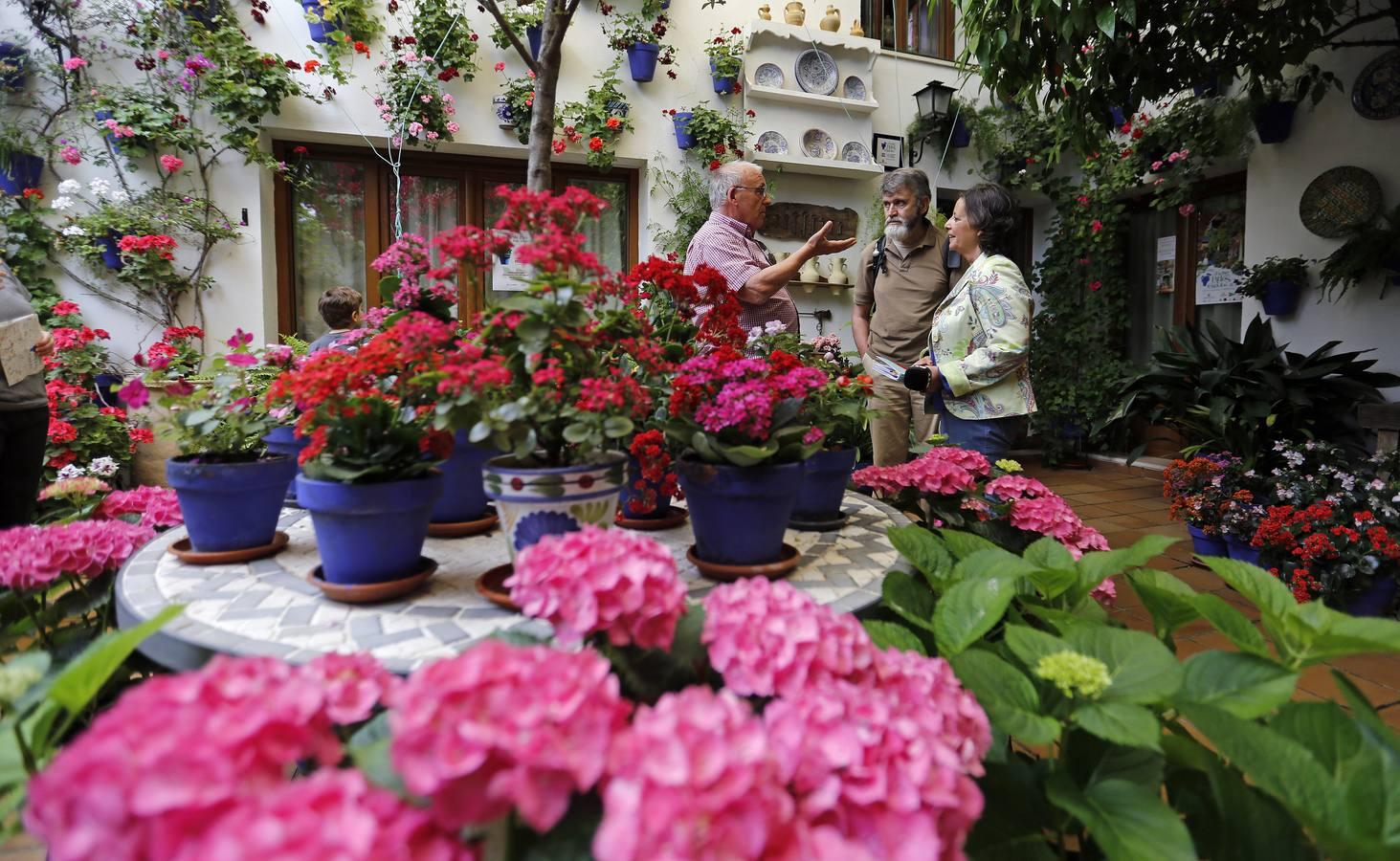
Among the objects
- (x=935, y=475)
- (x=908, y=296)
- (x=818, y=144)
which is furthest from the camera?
(x=818, y=144)

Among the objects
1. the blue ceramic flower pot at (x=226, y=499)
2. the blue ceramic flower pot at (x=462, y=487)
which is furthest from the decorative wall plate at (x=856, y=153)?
the blue ceramic flower pot at (x=226, y=499)

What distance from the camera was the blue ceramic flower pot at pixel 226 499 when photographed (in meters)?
0.95

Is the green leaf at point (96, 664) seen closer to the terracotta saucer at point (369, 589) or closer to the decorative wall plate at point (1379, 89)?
the terracotta saucer at point (369, 589)

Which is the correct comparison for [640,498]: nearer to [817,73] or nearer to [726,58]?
[726,58]

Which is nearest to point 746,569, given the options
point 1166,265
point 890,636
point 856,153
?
point 890,636

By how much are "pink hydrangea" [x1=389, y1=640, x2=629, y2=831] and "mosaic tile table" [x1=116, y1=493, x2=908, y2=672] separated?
247 millimetres

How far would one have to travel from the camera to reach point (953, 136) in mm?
5211

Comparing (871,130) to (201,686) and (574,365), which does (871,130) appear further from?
(201,686)

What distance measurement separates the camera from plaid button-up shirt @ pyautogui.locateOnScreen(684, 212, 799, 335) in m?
1.96

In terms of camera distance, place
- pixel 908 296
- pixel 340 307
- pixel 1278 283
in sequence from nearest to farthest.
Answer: pixel 908 296 < pixel 340 307 < pixel 1278 283

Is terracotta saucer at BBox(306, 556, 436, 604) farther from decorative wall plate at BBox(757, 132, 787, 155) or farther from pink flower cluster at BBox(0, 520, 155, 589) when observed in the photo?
decorative wall plate at BBox(757, 132, 787, 155)

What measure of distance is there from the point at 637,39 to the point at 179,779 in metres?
4.81

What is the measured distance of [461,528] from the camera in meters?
1.13

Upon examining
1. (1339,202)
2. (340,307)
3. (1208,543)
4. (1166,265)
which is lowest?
(1208,543)
